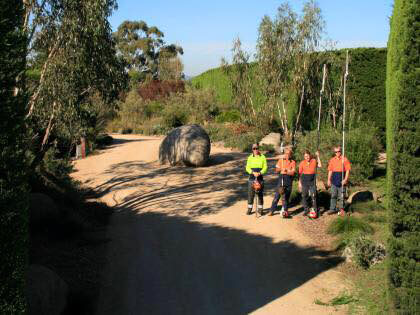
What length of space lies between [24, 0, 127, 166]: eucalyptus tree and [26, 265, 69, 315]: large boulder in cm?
442

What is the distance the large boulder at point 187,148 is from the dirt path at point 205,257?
2427 millimetres

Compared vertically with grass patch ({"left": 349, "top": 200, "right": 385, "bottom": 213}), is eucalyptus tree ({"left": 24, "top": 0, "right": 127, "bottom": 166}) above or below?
above

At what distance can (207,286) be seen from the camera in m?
7.67

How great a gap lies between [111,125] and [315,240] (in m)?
27.7

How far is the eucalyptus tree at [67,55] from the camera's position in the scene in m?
10.1

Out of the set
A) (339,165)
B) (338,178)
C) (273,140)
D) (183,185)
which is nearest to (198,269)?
(338,178)

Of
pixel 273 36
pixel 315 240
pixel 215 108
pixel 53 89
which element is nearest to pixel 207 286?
pixel 315 240

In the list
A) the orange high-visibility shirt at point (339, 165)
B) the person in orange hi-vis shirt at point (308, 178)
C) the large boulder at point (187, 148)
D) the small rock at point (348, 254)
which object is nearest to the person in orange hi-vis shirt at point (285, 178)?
the person in orange hi-vis shirt at point (308, 178)

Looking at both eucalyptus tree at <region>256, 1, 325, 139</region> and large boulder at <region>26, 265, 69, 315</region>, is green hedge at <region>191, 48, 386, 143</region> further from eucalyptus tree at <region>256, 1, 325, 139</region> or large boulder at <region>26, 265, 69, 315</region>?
large boulder at <region>26, 265, 69, 315</region>

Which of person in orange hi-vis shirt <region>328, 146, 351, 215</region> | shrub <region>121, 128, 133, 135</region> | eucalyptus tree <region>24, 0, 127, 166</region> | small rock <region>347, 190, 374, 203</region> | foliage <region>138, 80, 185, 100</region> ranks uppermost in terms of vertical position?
foliage <region>138, 80, 185, 100</region>

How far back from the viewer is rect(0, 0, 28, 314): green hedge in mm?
4527

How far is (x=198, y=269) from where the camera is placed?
8.41 meters

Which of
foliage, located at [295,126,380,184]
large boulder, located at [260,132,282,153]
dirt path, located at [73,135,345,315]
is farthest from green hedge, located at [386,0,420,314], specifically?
large boulder, located at [260,132,282,153]

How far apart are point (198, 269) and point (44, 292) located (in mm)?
3098
